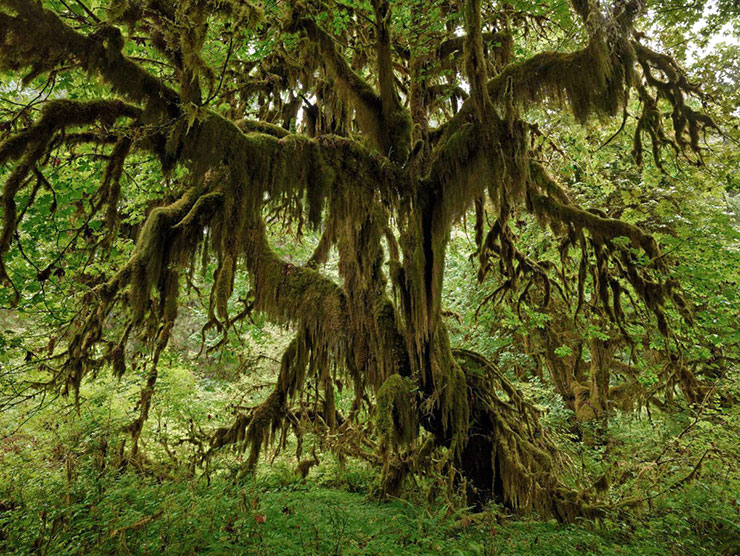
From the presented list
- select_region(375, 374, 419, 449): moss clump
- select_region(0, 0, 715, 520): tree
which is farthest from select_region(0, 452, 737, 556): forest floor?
select_region(375, 374, 419, 449): moss clump

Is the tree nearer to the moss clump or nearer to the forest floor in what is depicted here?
the moss clump

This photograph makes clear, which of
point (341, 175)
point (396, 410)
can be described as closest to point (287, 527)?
point (396, 410)

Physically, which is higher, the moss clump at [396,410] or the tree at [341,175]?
the tree at [341,175]

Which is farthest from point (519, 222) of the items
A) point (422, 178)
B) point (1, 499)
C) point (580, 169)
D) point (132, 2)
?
point (1, 499)

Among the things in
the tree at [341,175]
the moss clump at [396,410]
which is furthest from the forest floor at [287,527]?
the moss clump at [396,410]

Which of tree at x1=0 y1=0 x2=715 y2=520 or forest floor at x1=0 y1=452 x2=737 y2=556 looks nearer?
tree at x1=0 y1=0 x2=715 y2=520

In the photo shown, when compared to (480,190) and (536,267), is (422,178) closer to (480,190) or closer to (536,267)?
(480,190)

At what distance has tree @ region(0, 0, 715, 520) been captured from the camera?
371 cm

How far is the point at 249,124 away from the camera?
524cm

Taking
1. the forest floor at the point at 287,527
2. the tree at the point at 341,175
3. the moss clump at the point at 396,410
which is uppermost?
the tree at the point at 341,175

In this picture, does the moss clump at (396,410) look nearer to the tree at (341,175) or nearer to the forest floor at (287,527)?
the tree at (341,175)

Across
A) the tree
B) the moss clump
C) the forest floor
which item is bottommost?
the forest floor

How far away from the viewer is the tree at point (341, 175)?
3709mm

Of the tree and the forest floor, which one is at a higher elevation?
the tree
